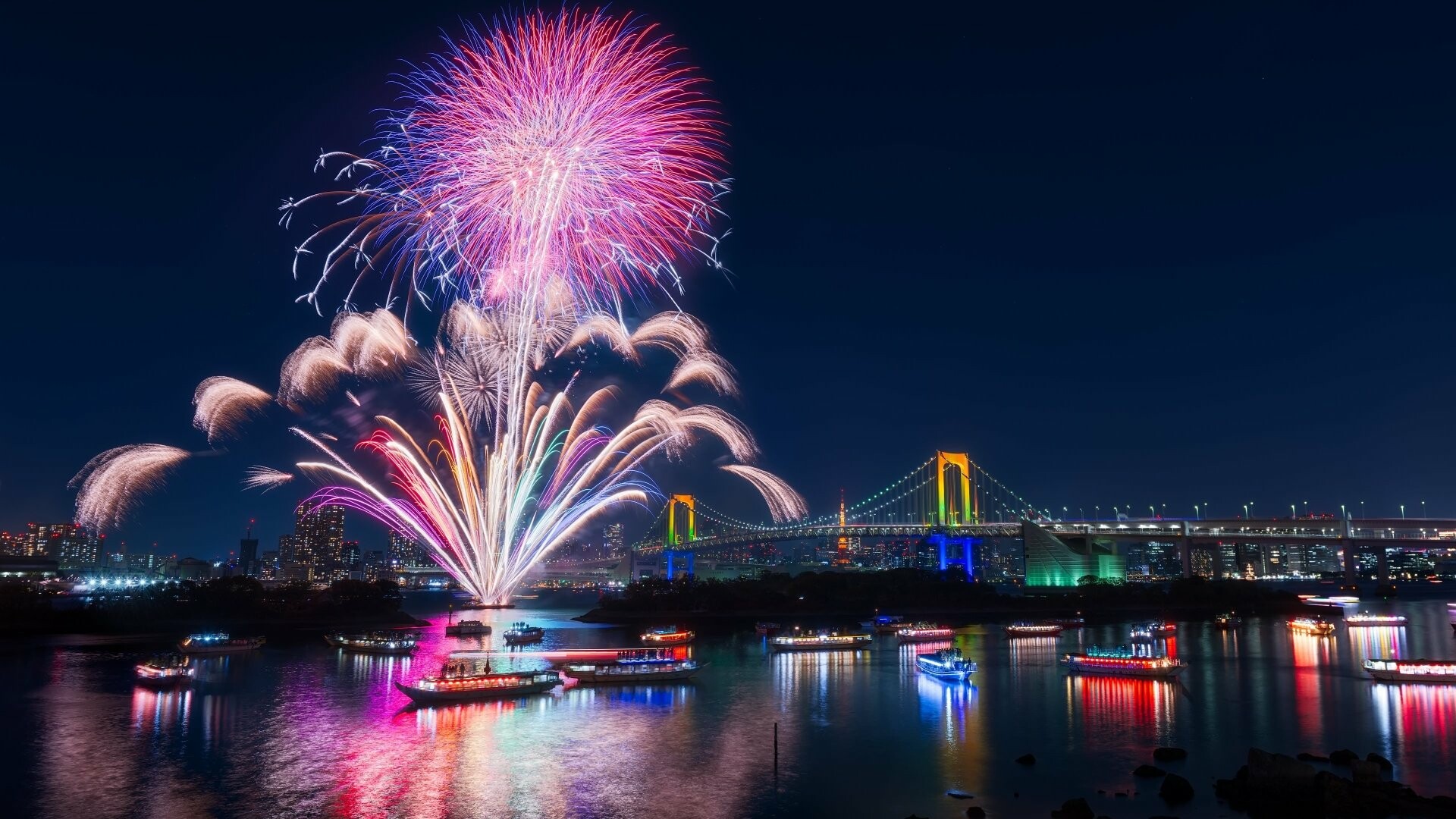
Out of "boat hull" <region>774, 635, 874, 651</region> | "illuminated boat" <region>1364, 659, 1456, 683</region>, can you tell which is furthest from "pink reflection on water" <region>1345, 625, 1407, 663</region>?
"boat hull" <region>774, 635, 874, 651</region>

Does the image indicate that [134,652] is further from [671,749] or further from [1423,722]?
[1423,722]

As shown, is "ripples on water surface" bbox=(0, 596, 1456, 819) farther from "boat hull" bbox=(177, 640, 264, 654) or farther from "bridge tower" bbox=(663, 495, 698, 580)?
"bridge tower" bbox=(663, 495, 698, 580)

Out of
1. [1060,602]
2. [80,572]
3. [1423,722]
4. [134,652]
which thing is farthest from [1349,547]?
[80,572]

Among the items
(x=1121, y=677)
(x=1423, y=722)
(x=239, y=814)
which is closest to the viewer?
(x=239, y=814)

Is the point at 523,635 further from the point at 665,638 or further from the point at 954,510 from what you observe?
the point at 954,510

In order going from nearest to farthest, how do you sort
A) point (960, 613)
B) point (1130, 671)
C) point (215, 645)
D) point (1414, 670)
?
1. point (1414, 670)
2. point (1130, 671)
3. point (215, 645)
4. point (960, 613)

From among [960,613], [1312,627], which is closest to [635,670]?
[1312,627]
